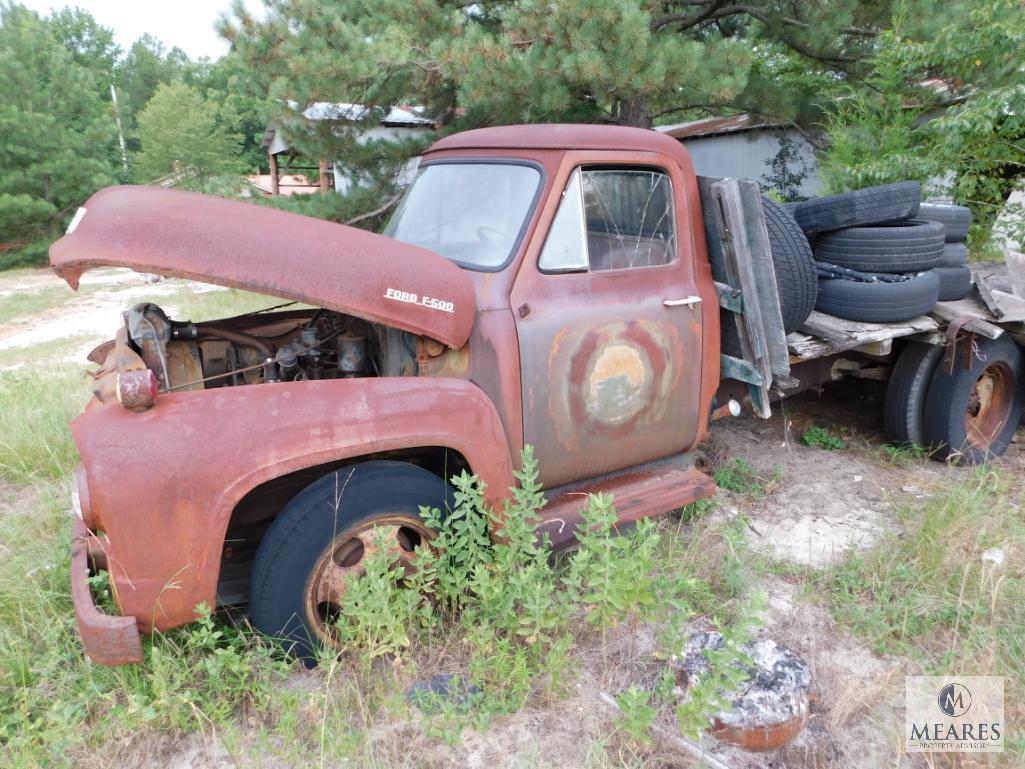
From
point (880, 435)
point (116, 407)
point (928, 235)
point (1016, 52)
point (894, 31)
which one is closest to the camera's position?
point (116, 407)

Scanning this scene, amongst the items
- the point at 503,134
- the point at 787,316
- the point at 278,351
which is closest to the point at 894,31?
the point at 787,316

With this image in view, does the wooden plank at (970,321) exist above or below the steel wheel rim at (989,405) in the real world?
above

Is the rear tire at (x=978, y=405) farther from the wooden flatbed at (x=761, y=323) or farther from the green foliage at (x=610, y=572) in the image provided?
the green foliage at (x=610, y=572)

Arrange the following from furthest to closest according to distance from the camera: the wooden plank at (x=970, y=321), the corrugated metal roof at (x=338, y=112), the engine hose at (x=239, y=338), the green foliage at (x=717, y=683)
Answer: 1. the corrugated metal roof at (x=338, y=112)
2. the wooden plank at (x=970, y=321)
3. the engine hose at (x=239, y=338)
4. the green foliage at (x=717, y=683)

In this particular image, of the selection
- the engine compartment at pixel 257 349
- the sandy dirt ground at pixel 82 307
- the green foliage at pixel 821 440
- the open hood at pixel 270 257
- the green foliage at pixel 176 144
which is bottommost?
the green foliage at pixel 821 440

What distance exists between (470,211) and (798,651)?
2245mm

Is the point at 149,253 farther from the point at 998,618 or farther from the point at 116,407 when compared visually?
the point at 998,618

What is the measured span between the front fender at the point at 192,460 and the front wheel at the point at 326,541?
16cm

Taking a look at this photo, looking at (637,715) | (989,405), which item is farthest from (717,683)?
(989,405)

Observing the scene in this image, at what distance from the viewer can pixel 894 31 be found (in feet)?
21.2

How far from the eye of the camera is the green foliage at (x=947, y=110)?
→ 555cm

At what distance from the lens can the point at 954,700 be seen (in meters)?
2.43

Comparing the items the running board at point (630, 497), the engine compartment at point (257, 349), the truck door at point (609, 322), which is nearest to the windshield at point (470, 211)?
the truck door at point (609, 322)

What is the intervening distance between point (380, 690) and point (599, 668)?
0.80m
